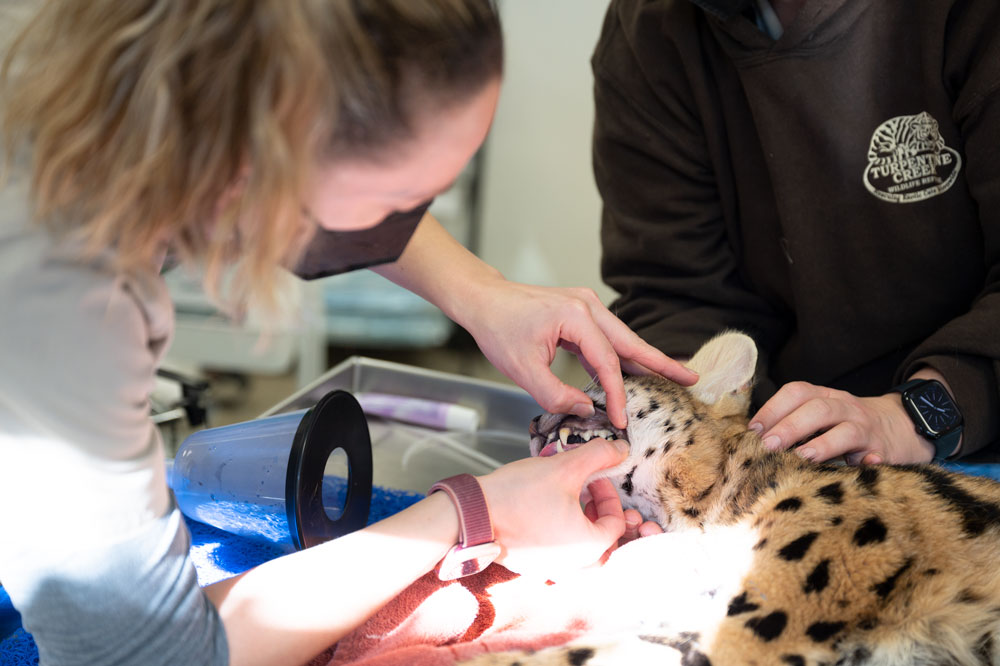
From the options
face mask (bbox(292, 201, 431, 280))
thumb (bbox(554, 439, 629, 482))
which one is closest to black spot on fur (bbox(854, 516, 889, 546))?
thumb (bbox(554, 439, 629, 482))

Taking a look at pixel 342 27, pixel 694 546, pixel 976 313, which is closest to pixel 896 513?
pixel 694 546

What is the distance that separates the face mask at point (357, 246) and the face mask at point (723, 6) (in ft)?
2.77

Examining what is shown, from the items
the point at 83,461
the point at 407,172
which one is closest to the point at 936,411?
the point at 407,172

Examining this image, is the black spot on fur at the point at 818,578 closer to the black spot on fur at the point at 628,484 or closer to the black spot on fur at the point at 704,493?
the black spot on fur at the point at 704,493

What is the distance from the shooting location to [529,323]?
1425 millimetres

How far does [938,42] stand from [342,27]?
127cm

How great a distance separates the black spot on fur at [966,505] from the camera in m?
1.15

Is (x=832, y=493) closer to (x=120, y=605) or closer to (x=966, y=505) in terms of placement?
(x=966, y=505)

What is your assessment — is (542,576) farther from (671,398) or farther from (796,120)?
(796,120)

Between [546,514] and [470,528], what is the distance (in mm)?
122

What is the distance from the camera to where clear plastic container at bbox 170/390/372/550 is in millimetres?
1203

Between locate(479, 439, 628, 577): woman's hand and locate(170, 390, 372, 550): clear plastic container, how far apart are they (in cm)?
26

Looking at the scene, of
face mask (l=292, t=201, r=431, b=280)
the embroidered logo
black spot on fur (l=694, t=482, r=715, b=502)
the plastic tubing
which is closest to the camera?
face mask (l=292, t=201, r=431, b=280)

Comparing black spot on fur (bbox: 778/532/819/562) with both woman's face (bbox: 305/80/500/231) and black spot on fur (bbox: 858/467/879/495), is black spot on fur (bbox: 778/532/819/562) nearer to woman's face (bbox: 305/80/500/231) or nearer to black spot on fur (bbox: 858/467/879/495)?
black spot on fur (bbox: 858/467/879/495)
